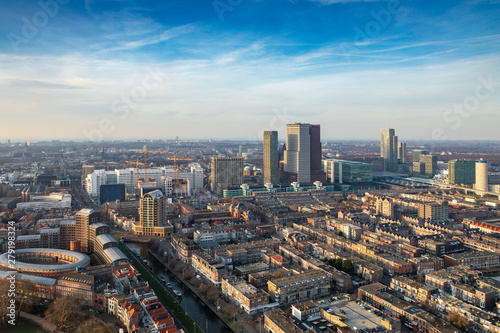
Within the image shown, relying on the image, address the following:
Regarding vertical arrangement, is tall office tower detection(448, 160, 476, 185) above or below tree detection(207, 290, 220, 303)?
above

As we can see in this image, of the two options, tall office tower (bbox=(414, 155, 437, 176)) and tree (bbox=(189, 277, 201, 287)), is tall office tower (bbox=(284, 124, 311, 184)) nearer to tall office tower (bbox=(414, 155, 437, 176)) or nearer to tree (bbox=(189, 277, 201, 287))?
tall office tower (bbox=(414, 155, 437, 176))

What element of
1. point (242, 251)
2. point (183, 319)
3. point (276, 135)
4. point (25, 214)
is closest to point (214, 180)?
point (276, 135)

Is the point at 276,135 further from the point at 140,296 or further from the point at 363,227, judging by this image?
the point at 140,296

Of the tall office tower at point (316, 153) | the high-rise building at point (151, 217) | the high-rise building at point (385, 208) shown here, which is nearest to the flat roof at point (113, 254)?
the high-rise building at point (151, 217)

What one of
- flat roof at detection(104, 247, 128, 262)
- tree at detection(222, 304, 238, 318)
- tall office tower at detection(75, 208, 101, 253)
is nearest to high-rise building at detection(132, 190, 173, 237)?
tall office tower at detection(75, 208, 101, 253)

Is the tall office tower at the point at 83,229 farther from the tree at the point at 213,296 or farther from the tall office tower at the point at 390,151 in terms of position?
the tall office tower at the point at 390,151

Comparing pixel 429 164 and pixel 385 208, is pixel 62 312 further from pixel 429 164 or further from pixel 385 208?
pixel 429 164
